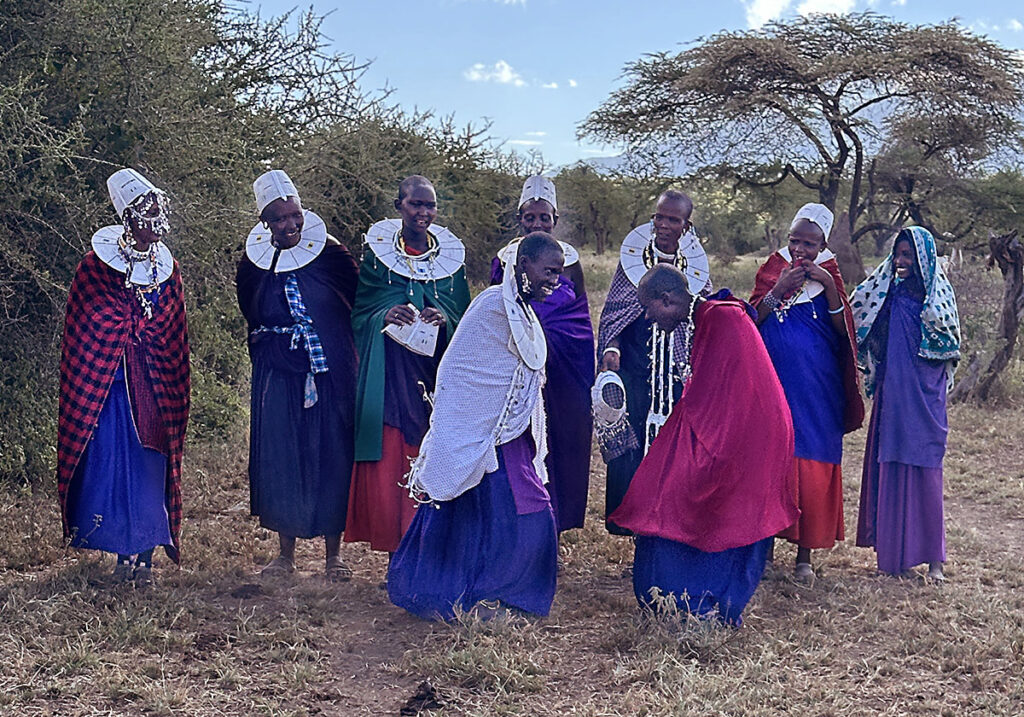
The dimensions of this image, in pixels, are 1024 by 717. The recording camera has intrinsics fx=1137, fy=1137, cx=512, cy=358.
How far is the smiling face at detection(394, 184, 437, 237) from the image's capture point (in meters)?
5.61

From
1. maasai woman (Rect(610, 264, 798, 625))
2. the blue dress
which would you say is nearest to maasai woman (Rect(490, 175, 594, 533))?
maasai woman (Rect(610, 264, 798, 625))

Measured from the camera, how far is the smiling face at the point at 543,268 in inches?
189

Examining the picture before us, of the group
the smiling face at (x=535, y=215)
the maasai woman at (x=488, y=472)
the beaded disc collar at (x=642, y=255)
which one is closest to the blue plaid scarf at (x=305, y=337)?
the maasai woman at (x=488, y=472)

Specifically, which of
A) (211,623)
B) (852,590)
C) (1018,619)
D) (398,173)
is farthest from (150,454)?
(398,173)

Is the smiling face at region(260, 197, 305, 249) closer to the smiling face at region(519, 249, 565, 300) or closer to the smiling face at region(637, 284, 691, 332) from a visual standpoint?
the smiling face at region(519, 249, 565, 300)

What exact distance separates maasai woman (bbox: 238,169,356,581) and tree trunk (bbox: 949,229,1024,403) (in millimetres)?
7257

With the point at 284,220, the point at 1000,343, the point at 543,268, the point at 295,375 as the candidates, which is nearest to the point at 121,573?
the point at 295,375

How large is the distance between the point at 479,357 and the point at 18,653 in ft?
7.19

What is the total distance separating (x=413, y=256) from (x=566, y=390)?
1.04m

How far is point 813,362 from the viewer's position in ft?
18.8

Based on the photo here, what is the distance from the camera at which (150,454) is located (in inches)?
215

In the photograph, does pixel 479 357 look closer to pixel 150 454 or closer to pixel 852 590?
pixel 150 454

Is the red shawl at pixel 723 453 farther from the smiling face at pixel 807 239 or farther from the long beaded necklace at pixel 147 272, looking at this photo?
the long beaded necklace at pixel 147 272

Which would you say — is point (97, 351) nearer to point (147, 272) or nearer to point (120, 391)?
point (120, 391)
